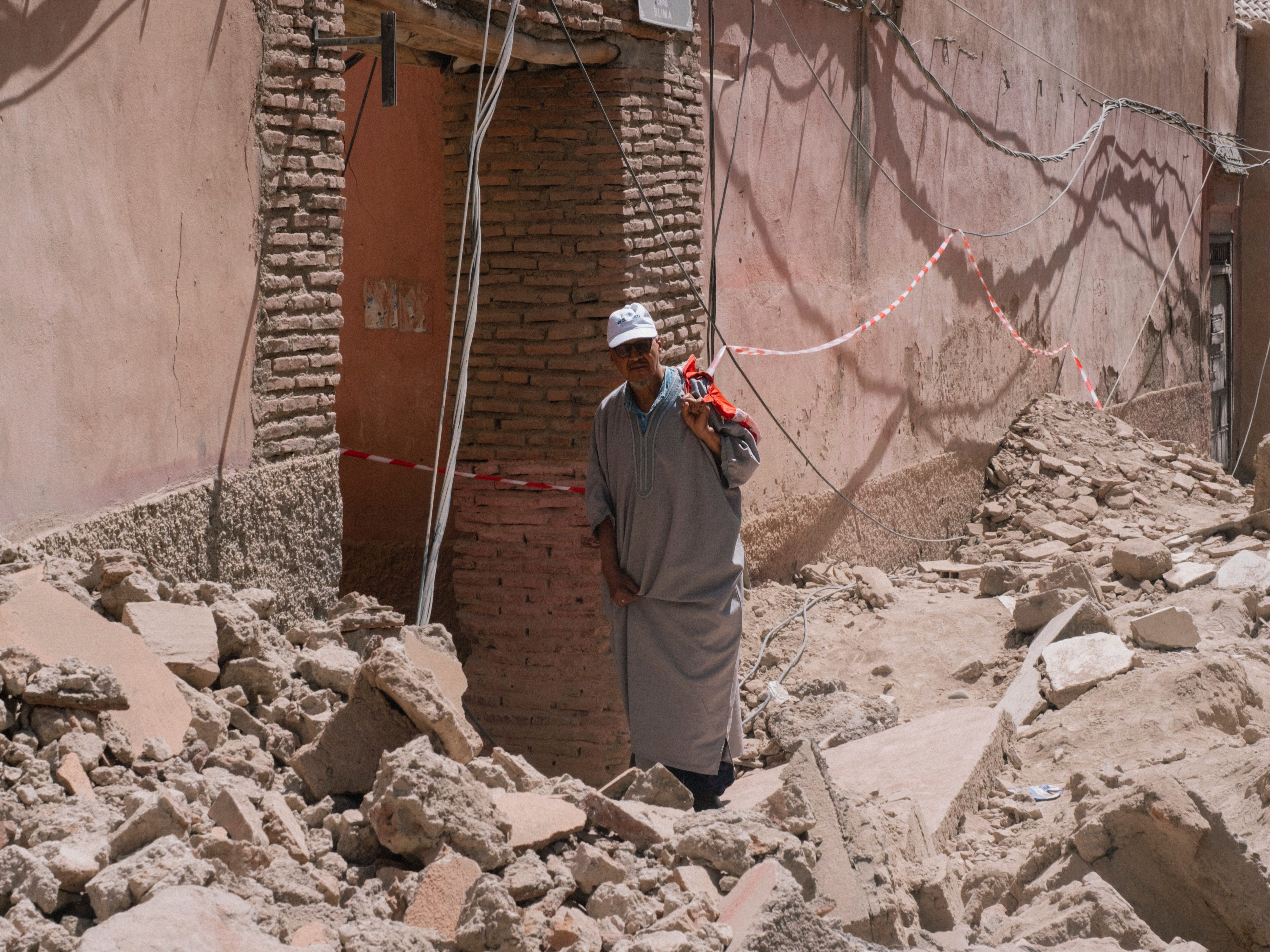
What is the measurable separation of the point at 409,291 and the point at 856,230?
3077mm

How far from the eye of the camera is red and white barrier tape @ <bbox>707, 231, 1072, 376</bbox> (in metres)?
7.39

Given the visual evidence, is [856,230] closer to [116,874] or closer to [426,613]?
[426,613]

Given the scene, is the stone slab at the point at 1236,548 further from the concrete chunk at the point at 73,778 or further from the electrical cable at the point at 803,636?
the concrete chunk at the point at 73,778

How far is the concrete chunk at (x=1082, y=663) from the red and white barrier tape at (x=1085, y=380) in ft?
21.1

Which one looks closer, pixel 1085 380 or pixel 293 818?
pixel 293 818

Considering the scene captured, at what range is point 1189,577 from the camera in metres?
7.70

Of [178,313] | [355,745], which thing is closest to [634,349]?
[178,313]

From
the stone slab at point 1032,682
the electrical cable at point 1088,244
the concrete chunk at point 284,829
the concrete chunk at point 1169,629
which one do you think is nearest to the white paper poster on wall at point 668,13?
the stone slab at point 1032,682

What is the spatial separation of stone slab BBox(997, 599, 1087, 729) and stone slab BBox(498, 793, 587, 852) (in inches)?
102

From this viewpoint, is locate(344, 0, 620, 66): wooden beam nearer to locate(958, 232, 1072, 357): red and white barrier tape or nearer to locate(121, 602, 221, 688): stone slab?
locate(121, 602, 221, 688): stone slab

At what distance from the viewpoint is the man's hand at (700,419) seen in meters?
4.69

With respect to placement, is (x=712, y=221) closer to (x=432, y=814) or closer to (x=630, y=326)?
(x=630, y=326)

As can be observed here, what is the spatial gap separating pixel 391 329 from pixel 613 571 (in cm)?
259

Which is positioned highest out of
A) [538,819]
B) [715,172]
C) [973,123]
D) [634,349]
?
[973,123]
